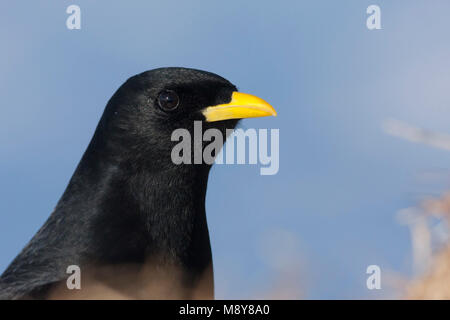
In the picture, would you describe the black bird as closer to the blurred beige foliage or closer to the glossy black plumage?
the glossy black plumage

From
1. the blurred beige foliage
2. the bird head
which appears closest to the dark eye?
the bird head

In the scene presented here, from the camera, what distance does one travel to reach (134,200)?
5.41 metres

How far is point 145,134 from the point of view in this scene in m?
Answer: 5.73

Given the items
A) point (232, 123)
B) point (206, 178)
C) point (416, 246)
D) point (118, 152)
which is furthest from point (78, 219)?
point (416, 246)

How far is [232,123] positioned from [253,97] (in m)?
0.31

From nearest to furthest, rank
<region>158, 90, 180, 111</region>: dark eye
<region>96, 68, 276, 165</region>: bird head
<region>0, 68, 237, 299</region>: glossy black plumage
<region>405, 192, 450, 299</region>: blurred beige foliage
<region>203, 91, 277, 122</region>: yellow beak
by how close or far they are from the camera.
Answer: <region>405, 192, 450, 299</region>: blurred beige foliage → <region>0, 68, 237, 299</region>: glossy black plumage → <region>96, 68, 276, 165</region>: bird head → <region>158, 90, 180, 111</region>: dark eye → <region>203, 91, 277, 122</region>: yellow beak

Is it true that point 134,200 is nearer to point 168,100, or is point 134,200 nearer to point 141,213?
point 141,213

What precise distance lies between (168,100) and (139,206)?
1016 millimetres

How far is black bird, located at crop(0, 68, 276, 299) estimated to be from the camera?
4.91 metres

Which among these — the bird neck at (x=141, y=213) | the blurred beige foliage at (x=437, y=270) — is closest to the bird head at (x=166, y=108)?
the bird neck at (x=141, y=213)

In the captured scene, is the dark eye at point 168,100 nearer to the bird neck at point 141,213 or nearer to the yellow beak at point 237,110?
the yellow beak at point 237,110

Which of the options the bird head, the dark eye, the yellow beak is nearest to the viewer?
the bird head
